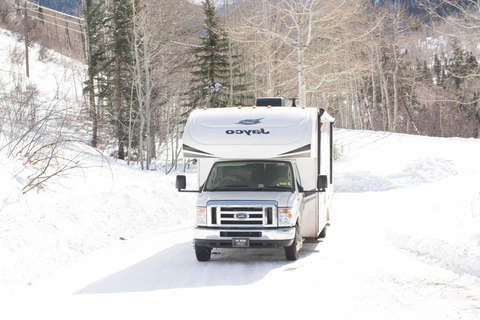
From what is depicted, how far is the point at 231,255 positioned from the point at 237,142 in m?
2.47

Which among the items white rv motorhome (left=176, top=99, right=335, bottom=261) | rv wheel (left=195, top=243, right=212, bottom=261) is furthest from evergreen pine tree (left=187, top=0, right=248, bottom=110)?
rv wheel (left=195, top=243, right=212, bottom=261)

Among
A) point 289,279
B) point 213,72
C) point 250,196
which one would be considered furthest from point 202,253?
point 213,72

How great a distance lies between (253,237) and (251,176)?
141cm

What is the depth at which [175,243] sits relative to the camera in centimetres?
1196

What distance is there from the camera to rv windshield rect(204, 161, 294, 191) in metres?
9.84

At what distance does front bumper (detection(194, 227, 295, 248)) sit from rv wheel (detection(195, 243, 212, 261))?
29cm

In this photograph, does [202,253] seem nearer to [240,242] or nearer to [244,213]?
[240,242]

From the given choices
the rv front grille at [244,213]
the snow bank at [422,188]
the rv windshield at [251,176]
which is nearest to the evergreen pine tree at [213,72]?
the snow bank at [422,188]

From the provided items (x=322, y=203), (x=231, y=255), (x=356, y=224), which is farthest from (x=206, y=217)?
(x=356, y=224)

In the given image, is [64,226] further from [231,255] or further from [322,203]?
[322,203]

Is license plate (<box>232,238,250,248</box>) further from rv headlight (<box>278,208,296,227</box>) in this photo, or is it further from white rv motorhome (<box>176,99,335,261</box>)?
rv headlight (<box>278,208,296,227</box>)

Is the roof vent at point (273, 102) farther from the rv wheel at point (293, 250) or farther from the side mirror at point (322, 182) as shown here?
the rv wheel at point (293, 250)

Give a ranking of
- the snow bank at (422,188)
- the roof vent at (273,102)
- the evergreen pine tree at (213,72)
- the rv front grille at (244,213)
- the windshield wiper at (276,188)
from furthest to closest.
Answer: the evergreen pine tree at (213,72) < the roof vent at (273,102) < the windshield wiper at (276,188) < the snow bank at (422,188) < the rv front grille at (244,213)

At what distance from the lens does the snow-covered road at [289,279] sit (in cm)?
634
